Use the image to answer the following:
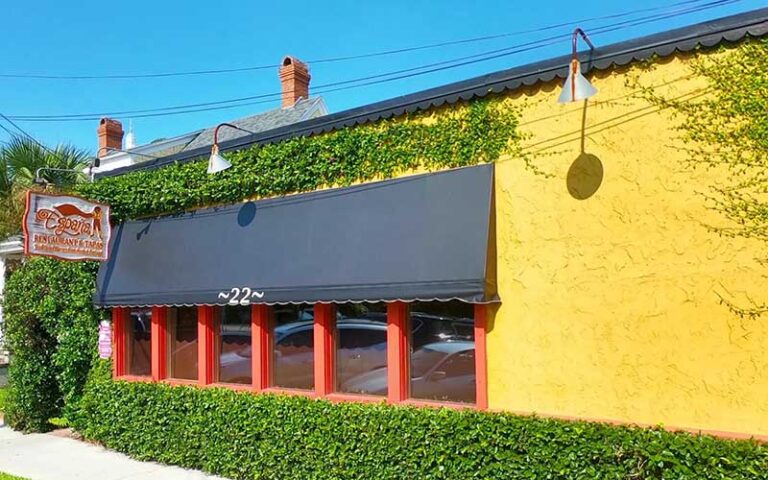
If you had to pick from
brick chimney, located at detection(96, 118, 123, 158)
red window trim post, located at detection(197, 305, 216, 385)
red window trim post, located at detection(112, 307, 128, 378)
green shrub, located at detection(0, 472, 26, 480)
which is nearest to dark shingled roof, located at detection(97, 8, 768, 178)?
red window trim post, located at detection(197, 305, 216, 385)

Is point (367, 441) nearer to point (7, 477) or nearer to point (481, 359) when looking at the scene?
point (481, 359)

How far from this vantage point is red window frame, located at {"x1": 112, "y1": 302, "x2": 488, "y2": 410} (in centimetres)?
614

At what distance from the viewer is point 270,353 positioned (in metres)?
7.94

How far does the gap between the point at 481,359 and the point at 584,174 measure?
208 cm

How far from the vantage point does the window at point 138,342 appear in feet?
30.6

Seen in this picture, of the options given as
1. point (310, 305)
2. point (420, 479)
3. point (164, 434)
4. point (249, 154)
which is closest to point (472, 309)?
point (420, 479)

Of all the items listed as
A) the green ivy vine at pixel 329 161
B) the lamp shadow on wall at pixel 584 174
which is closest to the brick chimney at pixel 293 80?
the green ivy vine at pixel 329 161

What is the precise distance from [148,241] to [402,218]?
14.7 feet

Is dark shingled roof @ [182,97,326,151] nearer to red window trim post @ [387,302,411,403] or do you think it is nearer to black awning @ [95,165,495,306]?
black awning @ [95,165,495,306]

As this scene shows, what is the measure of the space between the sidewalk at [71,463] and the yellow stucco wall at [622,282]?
4.56 meters

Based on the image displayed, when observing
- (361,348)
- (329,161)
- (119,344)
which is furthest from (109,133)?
(361,348)

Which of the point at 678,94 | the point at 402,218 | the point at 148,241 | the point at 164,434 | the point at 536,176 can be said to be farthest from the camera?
the point at 148,241

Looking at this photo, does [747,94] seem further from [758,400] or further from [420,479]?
[420,479]

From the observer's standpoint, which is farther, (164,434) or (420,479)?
(164,434)
